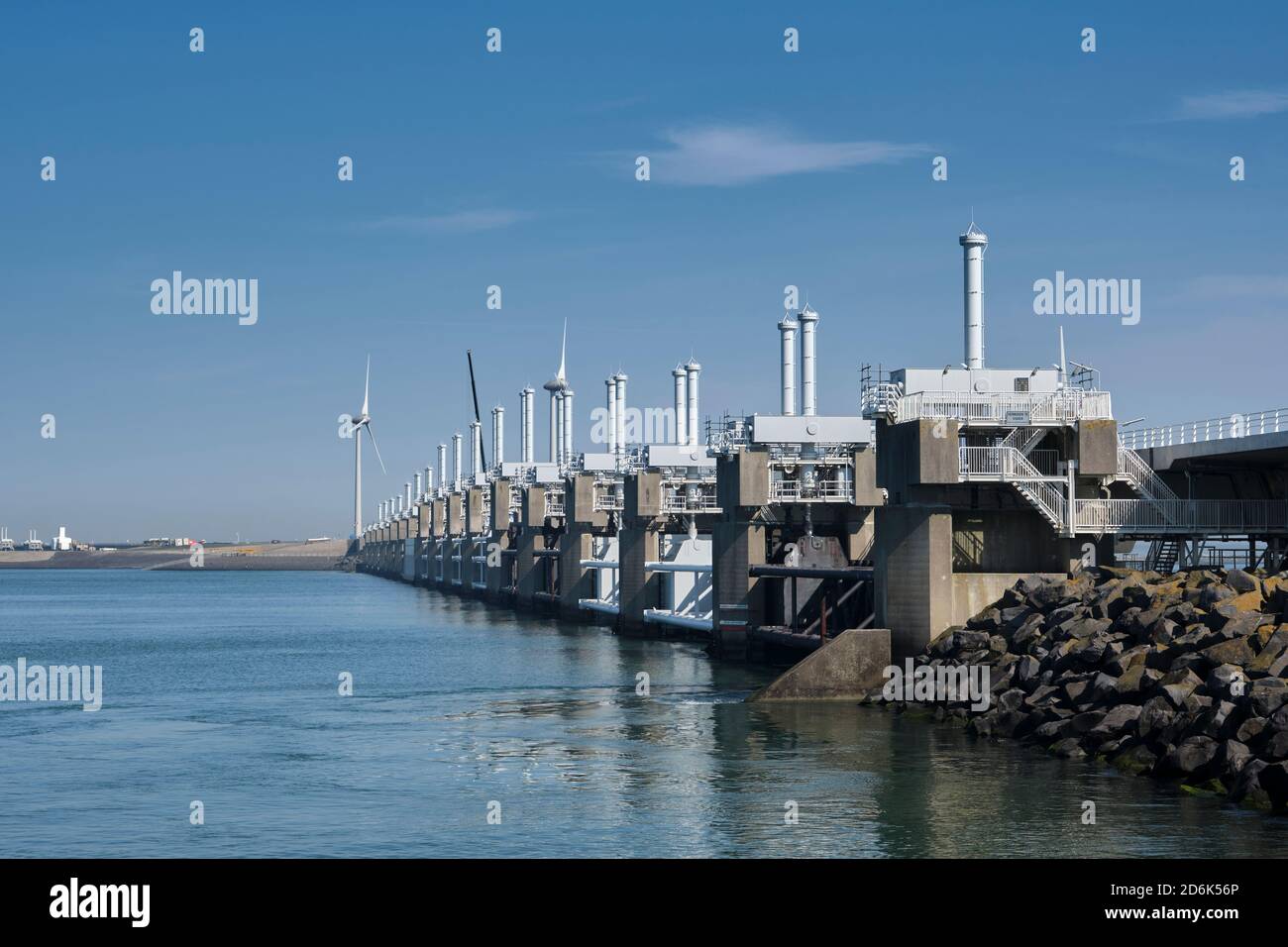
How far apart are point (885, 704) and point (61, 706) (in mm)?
27979

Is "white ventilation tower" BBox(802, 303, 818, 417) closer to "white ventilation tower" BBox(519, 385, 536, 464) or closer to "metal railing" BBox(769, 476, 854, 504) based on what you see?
"metal railing" BBox(769, 476, 854, 504)

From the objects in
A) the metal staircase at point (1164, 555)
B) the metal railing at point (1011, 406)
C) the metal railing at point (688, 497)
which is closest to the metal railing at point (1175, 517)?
the metal staircase at point (1164, 555)

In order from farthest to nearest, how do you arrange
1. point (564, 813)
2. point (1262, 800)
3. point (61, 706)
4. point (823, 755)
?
point (61, 706) → point (823, 755) → point (564, 813) → point (1262, 800)

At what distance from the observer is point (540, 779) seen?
121 feet

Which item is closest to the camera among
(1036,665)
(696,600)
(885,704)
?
(1036,665)

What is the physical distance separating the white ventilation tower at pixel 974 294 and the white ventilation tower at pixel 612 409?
6617cm

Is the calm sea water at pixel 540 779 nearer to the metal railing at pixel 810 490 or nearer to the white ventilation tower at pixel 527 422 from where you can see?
the metal railing at pixel 810 490

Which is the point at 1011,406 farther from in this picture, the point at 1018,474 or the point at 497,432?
the point at 497,432

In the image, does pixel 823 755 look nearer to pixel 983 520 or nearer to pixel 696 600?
pixel 983 520

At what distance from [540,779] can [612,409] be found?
86.8m

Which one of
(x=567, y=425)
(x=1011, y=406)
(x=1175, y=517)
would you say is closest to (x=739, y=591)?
(x=1011, y=406)

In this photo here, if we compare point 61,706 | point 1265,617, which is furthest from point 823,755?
point 61,706

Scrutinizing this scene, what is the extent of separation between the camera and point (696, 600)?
289 feet
